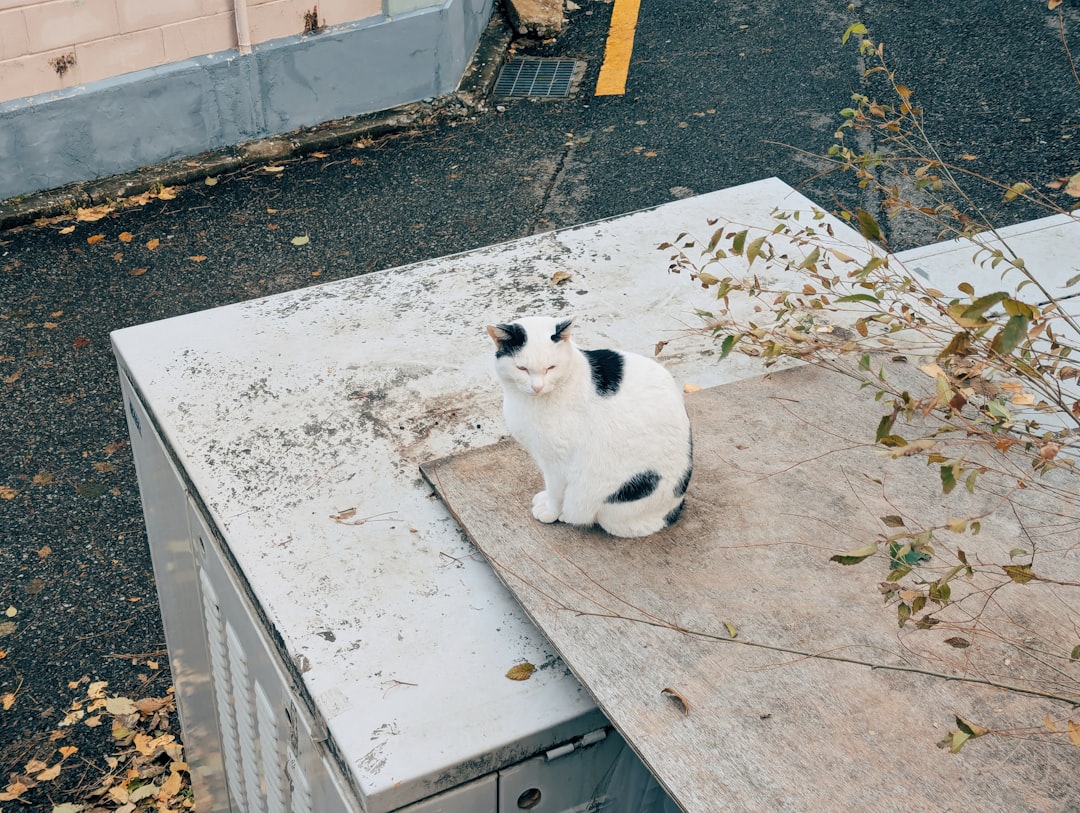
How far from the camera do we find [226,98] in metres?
6.25

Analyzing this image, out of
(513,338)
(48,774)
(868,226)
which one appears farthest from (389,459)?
(48,774)

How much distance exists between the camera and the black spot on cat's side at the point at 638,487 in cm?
209

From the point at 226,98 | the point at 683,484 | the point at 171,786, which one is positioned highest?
the point at 683,484

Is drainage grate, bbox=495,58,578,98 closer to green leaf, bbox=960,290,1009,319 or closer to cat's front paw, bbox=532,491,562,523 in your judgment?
cat's front paw, bbox=532,491,562,523

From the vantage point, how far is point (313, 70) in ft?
21.0

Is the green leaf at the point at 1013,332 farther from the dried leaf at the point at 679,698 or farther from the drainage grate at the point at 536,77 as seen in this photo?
the drainage grate at the point at 536,77

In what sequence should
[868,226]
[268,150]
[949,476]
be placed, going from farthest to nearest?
[268,150] < [868,226] < [949,476]

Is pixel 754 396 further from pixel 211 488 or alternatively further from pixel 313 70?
pixel 313 70

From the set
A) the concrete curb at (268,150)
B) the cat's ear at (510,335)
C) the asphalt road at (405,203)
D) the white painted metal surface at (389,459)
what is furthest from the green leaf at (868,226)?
the concrete curb at (268,150)

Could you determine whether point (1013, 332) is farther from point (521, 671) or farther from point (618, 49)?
point (618, 49)

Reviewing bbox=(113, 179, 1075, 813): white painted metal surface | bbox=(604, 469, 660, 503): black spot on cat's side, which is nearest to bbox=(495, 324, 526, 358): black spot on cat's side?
bbox=(604, 469, 660, 503): black spot on cat's side

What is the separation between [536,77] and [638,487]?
571 cm

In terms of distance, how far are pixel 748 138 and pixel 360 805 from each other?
5502 mm

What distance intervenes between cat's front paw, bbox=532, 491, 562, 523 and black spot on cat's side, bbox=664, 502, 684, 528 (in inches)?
8.6
